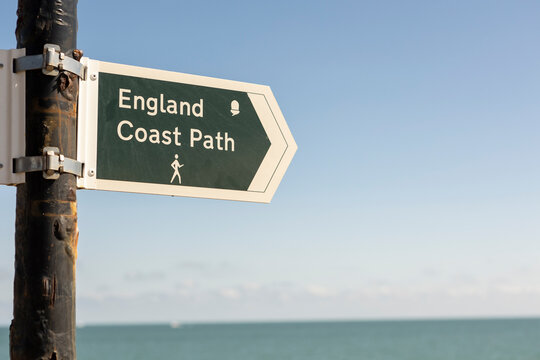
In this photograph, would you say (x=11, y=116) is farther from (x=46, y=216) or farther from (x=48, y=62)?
(x=46, y=216)

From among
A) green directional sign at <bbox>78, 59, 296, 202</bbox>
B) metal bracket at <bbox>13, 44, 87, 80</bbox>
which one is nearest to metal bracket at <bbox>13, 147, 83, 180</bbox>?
green directional sign at <bbox>78, 59, 296, 202</bbox>

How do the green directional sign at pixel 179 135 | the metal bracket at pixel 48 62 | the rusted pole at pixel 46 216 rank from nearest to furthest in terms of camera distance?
the rusted pole at pixel 46 216
the metal bracket at pixel 48 62
the green directional sign at pixel 179 135

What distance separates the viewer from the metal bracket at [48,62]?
2.33m

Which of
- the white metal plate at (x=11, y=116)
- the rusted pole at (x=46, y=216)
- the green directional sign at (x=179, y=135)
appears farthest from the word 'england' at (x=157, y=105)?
the white metal plate at (x=11, y=116)

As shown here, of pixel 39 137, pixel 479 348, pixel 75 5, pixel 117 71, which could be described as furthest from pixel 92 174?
pixel 479 348

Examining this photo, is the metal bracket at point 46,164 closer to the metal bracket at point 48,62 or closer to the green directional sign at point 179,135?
the green directional sign at point 179,135

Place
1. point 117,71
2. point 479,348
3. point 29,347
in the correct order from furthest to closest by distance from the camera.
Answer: point 479,348, point 117,71, point 29,347

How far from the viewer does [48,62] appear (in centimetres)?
232

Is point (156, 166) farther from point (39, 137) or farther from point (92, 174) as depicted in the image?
point (39, 137)

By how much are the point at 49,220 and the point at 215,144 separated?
0.74 metres

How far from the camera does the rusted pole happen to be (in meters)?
2.23

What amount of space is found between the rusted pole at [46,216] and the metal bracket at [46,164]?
3 centimetres

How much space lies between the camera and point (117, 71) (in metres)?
2.58

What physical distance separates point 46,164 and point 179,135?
1.85 feet
